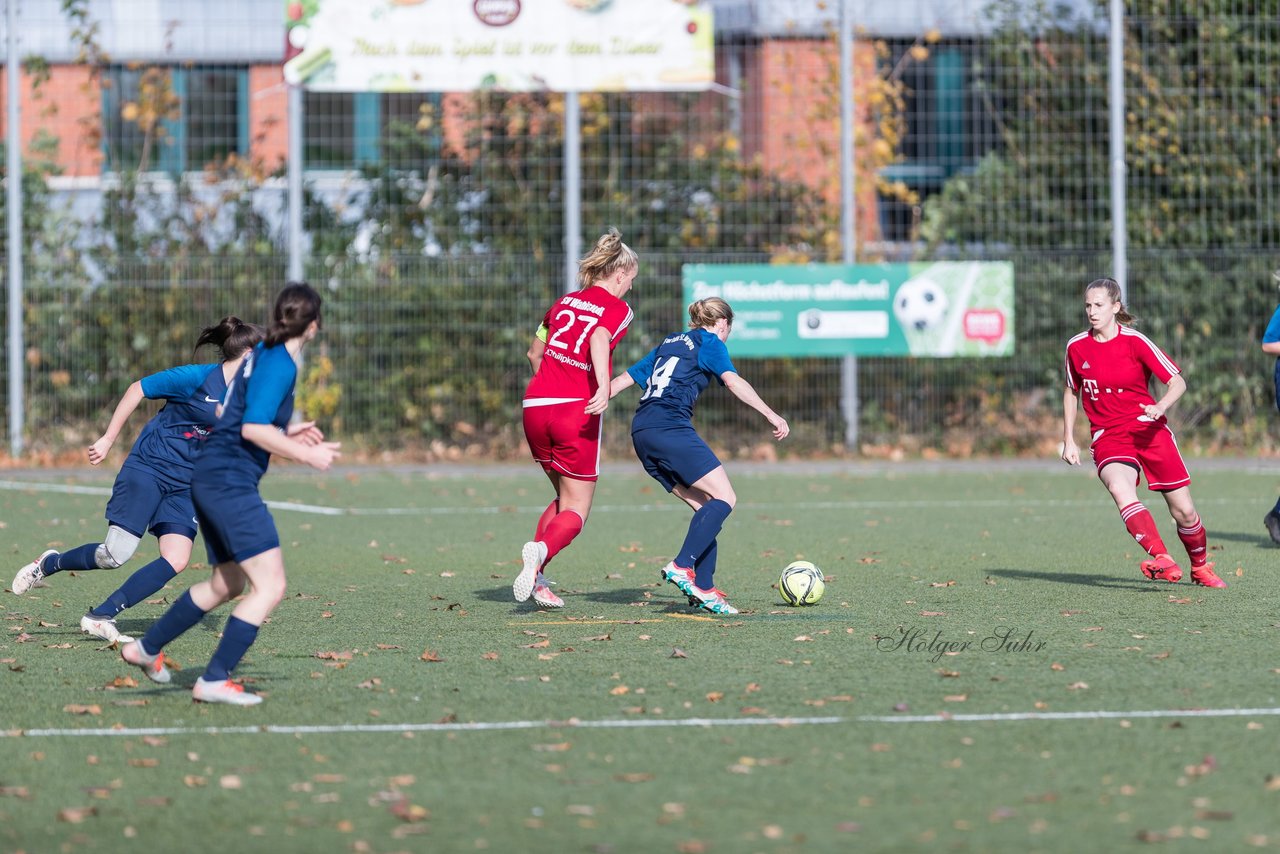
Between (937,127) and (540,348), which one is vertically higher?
(937,127)

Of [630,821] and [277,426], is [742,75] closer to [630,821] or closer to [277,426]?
[277,426]

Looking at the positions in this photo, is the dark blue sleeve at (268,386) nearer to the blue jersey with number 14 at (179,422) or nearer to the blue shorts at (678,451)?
the blue jersey with number 14 at (179,422)

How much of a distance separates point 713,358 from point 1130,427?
95.1 inches

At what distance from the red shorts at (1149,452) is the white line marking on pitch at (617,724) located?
3.52m

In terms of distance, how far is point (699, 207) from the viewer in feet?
64.5

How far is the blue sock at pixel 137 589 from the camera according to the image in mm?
7672

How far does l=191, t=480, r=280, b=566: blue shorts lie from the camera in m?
6.12

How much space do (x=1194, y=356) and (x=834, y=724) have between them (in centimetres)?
1485

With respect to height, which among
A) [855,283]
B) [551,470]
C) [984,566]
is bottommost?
[984,566]

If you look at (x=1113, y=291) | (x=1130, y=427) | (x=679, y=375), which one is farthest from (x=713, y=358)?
(x=1130, y=427)

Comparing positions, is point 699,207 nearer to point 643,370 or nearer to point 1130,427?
→ point 1130,427

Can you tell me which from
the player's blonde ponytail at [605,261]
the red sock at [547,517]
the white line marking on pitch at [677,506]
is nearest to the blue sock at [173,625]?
the red sock at [547,517]

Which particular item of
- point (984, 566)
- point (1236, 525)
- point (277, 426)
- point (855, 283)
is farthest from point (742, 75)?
point (277, 426)

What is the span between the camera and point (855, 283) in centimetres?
1894
